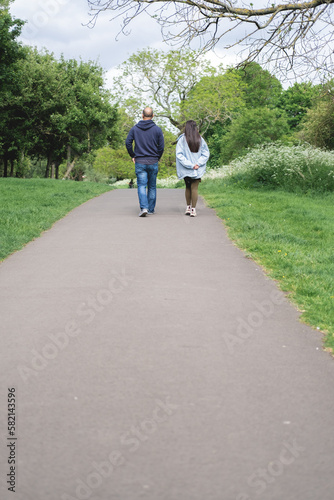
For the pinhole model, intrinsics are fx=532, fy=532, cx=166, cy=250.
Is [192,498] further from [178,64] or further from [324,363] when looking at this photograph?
[178,64]

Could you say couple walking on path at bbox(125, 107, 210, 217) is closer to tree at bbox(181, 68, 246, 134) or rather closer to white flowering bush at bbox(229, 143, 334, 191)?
white flowering bush at bbox(229, 143, 334, 191)

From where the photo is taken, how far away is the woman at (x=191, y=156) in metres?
11.4

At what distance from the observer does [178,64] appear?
40.4 metres

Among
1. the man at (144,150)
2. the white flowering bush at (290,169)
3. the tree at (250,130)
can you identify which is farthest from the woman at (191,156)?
the tree at (250,130)

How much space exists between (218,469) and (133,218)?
893 cm

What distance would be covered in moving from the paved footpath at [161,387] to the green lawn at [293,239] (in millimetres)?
253

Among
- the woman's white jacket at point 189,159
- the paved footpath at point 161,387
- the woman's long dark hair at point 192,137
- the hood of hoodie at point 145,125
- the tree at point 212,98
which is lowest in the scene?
the paved footpath at point 161,387

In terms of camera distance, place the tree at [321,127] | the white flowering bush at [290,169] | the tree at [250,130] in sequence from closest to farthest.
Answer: the white flowering bush at [290,169] → the tree at [321,127] → the tree at [250,130]

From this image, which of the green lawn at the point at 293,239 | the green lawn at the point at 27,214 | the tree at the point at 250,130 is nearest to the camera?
the green lawn at the point at 293,239

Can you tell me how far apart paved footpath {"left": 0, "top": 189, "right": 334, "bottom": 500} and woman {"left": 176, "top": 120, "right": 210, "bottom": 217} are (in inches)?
187

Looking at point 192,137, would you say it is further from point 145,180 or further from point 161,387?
point 161,387

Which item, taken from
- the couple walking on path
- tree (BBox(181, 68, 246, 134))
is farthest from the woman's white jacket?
tree (BBox(181, 68, 246, 134))

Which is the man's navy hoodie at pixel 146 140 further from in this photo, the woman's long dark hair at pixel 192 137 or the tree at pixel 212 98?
the tree at pixel 212 98

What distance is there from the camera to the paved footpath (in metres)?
2.70
